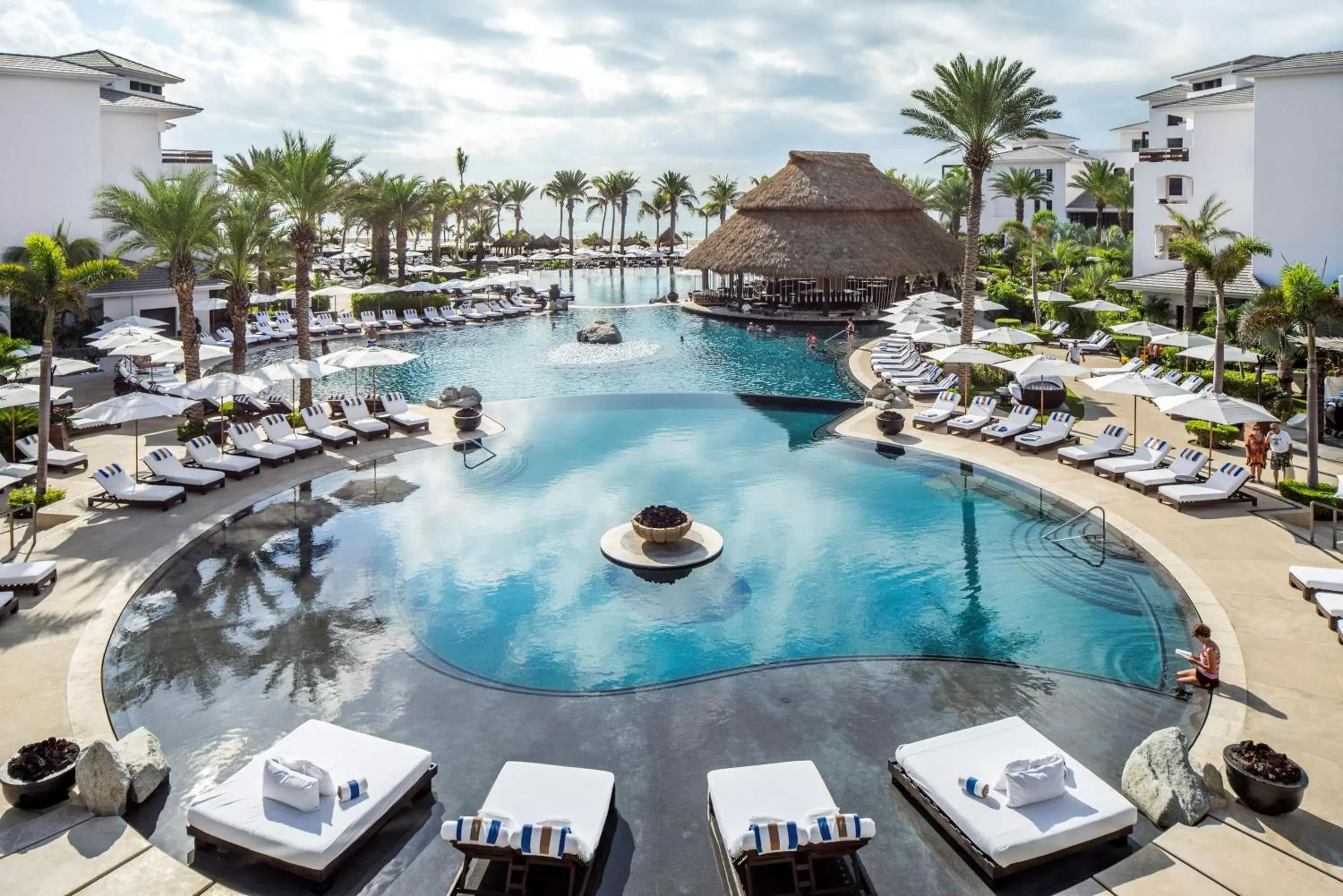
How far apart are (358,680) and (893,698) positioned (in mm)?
6374

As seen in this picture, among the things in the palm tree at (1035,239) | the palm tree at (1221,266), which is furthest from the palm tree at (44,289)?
the palm tree at (1035,239)

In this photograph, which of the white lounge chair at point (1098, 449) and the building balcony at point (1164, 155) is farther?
the building balcony at point (1164, 155)

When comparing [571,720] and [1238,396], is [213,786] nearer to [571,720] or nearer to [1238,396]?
[571,720]

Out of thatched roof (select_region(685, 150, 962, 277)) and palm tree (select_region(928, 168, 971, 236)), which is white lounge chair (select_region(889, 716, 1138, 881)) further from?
palm tree (select_region(928, 168, 971, 236))

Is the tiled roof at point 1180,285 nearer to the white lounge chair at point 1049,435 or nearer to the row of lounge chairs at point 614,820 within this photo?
the white lounge chair at point 1049,435

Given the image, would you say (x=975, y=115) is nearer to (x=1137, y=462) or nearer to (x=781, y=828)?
(x=1137, y=462)

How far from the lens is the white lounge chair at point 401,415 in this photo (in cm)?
2308

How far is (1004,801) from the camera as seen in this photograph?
8.05m

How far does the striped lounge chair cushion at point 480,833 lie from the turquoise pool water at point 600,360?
2138 centimetres

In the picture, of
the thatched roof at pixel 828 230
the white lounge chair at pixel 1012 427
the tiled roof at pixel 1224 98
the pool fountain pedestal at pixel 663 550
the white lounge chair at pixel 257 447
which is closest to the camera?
the pool fountain pedestal at pixel 663 550

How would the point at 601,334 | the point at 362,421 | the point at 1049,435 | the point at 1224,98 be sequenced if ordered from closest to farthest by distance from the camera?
the point at 1049,435 → the point at 362,421 → the point at 1224,98 → the point at 601,334

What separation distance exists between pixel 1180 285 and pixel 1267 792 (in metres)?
31.3

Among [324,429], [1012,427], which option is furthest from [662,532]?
[324,429]

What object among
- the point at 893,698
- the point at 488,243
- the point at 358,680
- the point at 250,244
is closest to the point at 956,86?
the point at 250,244
